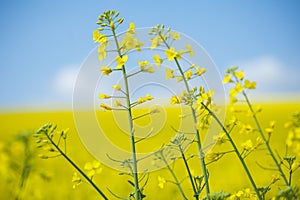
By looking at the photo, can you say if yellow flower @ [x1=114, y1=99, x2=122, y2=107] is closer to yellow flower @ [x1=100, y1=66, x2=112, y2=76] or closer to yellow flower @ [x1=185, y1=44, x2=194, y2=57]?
yellow flower @ [x1=100, y1=66, x2=112, y2=76]

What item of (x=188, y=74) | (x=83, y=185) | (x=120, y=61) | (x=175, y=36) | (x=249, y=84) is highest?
(x=175, y=36)

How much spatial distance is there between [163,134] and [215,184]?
7.17 metres

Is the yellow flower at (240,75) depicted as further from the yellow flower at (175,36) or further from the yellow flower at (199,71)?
the yellow flower at (175,36)

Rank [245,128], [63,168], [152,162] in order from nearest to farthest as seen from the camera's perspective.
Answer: [245,128], [152,162], [63,168]

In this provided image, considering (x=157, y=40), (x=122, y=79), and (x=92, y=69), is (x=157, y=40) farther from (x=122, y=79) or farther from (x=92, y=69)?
(x=92, y=69)

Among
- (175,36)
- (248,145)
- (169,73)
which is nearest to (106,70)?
(169,73)

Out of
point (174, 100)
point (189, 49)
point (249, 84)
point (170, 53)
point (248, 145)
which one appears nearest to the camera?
point (249, 84)

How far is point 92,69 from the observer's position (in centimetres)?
358

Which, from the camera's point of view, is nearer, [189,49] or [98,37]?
[98,37]

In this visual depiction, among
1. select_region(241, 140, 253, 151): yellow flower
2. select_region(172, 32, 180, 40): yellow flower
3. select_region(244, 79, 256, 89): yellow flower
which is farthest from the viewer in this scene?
select_region(172, 32, 180, 40): yellow flower

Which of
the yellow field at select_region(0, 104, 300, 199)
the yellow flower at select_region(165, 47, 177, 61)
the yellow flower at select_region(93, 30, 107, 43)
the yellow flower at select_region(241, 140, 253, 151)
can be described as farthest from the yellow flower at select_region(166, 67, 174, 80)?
the yellow field at select_region(0, 104, 300, 199)

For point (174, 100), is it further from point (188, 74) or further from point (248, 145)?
point (248, 145)

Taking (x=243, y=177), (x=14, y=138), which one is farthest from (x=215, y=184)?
(x=14, y=138)

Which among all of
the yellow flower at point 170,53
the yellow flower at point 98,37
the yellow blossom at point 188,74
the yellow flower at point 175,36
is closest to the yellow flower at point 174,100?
the yellow blossom at point 188,74
